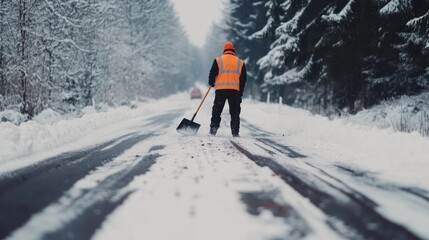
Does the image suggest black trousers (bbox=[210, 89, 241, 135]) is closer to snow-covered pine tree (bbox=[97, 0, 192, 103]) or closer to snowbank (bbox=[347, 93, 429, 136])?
snowbank (bbox=[347, 93, 429, 136])

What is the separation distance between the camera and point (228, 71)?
8578 millimetres

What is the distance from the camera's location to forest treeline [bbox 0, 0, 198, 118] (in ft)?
41.5

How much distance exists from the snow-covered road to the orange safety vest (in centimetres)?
313

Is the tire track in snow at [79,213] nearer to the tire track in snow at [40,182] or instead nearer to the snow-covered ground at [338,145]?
the tire track in snow at [40,182]

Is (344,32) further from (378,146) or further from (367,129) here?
(378,146)

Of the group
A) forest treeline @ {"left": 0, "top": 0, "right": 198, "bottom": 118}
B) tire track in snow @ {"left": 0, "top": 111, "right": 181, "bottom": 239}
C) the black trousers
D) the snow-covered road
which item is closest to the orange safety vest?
the black trousers

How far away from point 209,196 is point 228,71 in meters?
5.60

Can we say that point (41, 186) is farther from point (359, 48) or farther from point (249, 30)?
point (249, 30)

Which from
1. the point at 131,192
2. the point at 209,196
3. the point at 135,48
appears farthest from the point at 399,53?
the point at 135,48

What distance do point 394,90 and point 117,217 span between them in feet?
42.6

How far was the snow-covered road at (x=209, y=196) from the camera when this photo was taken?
254 cm

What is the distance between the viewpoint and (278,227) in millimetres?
2598

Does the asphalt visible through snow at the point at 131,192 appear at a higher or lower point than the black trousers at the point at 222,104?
lower

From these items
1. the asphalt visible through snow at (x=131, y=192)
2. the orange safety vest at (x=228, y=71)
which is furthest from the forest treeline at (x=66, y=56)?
the asphalt visible through snow at (x=131, y=192)
